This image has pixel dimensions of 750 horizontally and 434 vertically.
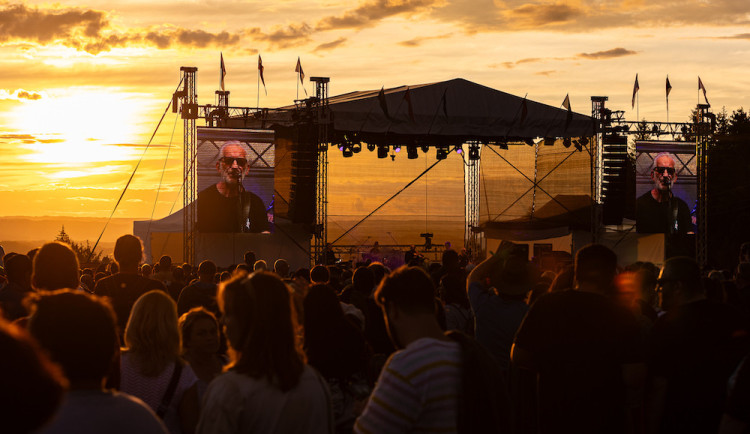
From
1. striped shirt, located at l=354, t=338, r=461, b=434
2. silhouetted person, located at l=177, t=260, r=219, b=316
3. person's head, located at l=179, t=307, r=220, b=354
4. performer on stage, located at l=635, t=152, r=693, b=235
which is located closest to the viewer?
striped shirt, located at l=354, t=338, r=461, b=434

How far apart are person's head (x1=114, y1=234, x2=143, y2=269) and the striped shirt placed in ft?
9.81

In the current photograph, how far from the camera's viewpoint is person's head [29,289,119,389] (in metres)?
2.17

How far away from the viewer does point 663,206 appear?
2312cm

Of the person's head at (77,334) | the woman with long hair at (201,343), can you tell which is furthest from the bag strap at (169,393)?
the person's head at (77,334)

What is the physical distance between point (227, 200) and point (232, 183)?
1.30ft

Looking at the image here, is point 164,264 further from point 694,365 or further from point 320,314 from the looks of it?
point 694,365

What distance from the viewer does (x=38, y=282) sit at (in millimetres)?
4496

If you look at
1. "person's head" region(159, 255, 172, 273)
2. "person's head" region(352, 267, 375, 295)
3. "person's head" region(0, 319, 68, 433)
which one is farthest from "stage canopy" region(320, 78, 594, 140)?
"person's head" region(0, 319, 68, 433)

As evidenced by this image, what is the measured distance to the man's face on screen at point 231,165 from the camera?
779 inches

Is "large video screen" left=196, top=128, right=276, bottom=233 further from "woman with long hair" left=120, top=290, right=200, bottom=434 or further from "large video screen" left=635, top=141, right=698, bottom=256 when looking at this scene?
"woman with long hair" left=120, top=290, right=200, bottom=434

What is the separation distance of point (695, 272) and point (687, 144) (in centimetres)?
2033

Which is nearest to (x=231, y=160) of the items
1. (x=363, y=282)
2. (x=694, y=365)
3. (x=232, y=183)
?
(x=232, y=183)

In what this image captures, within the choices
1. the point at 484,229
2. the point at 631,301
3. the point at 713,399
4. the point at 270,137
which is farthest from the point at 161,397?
the point at 484,229

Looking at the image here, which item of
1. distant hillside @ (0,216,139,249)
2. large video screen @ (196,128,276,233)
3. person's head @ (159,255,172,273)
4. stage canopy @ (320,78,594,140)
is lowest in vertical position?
distant hillside @ (0,216,139,249)
